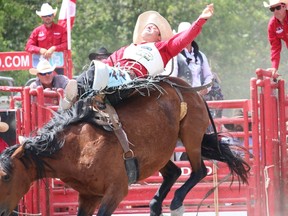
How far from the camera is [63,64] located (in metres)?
12.3

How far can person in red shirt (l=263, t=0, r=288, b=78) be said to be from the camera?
9430 millimetres

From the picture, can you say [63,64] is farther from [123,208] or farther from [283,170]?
[283,170]

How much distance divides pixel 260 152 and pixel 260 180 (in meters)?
0.28

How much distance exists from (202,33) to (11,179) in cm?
1879

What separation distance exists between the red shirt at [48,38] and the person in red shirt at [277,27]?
12.3ft

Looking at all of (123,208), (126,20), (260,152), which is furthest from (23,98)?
(126,20)

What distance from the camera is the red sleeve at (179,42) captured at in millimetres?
8047

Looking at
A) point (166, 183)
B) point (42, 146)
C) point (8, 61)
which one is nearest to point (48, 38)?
point (8, 61)

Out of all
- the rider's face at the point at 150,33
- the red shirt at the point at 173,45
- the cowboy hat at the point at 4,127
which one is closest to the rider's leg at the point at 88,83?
the red shirt at the point at 173,45

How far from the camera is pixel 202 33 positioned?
25812mm

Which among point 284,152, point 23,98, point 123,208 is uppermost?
point 23,98

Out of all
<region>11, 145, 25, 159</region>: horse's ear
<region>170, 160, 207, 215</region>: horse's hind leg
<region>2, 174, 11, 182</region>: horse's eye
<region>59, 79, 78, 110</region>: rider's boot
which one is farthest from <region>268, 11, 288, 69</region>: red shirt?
<region>2, 174, 11, 182</region>: horse's eye

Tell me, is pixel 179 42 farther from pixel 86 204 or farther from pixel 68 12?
pixel 68 12

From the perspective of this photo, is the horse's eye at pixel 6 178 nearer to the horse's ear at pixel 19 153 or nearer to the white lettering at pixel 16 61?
the horse's ear at pixel 19 153
